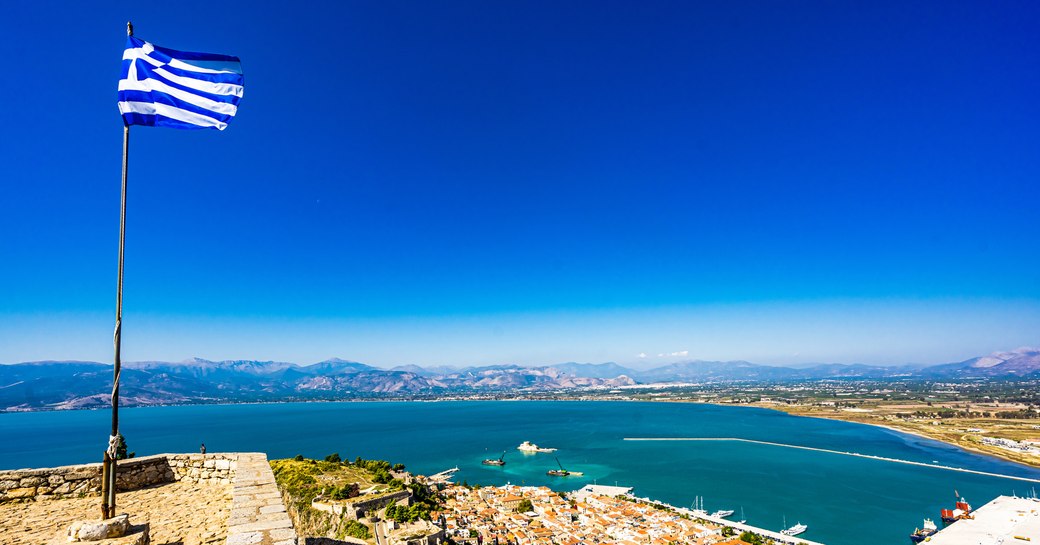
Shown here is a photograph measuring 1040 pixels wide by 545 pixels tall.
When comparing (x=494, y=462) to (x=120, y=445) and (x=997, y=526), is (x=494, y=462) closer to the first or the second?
(x=997, y=526)

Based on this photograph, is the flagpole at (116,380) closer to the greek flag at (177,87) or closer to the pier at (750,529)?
the greek flag at (177,87)

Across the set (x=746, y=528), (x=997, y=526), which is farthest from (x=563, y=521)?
(x=997, y=526)

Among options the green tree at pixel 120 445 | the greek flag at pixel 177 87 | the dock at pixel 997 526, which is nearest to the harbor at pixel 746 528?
the dock at pixel 997 526

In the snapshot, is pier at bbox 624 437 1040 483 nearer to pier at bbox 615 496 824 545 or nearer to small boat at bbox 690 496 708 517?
pier at bbox 615 496 824 545

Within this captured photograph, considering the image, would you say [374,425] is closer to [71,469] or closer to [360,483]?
[360,483]

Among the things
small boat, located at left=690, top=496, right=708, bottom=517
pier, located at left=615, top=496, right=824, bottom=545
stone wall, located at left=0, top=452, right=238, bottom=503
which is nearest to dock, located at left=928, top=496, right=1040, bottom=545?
pier, located at left=615, top=496, right=824, bottom=545

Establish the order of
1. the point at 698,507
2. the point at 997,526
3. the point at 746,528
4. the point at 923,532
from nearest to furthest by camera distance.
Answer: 1. the point at 997,526
2. the point at 923,532
3. the point at 746,528
4. the point at 698,507
